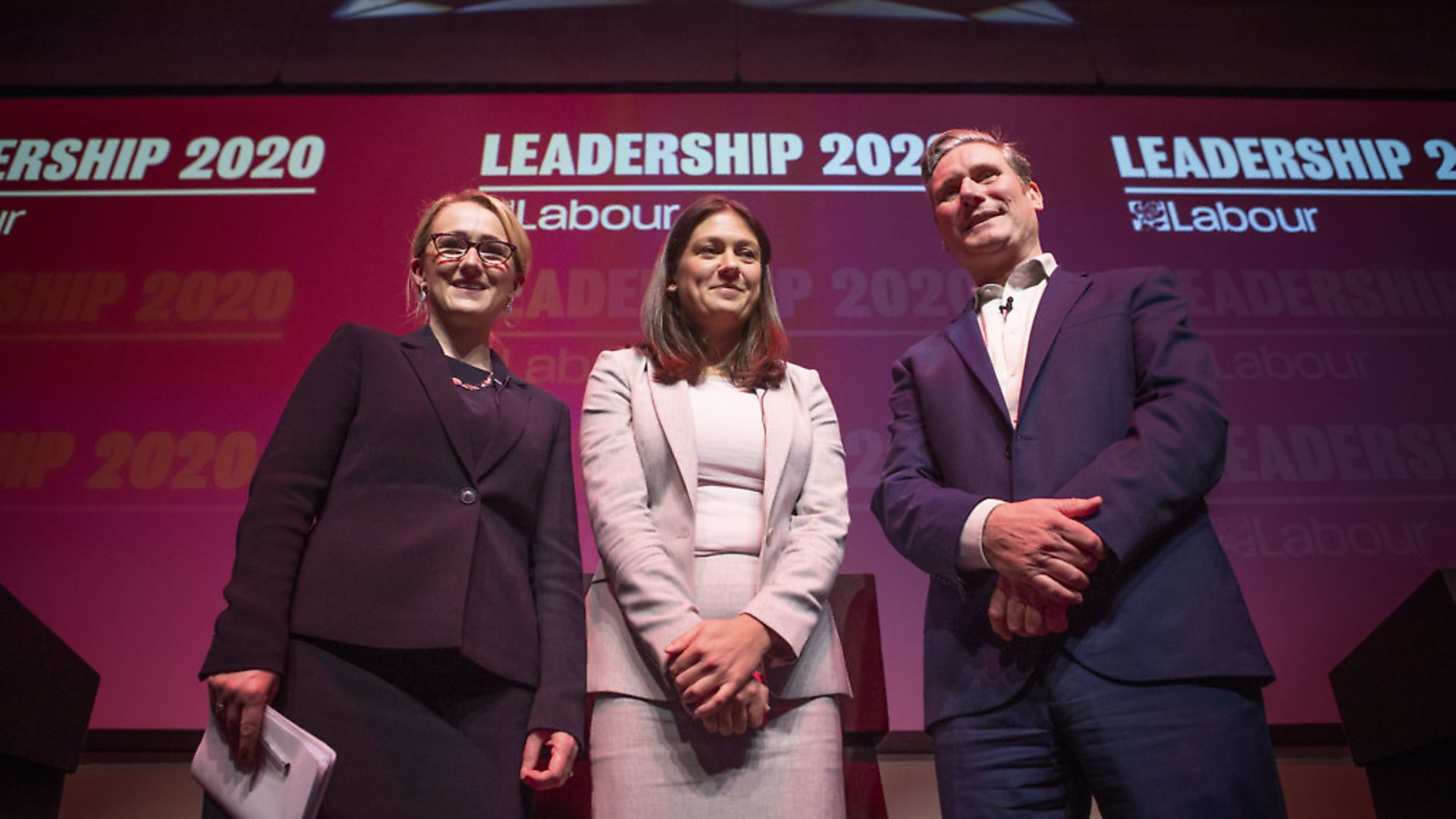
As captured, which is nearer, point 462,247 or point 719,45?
point 462,247

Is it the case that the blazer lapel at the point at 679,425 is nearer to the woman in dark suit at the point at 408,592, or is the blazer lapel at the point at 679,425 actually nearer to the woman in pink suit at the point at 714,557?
the woman in pink suit at the point at 714,557

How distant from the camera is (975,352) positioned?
6.06 feet

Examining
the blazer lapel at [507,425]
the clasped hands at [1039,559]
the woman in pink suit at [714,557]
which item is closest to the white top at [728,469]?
the woman in pink suit at [714,557]

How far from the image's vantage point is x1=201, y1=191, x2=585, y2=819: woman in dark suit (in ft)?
4.76

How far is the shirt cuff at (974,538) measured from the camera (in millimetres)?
1589

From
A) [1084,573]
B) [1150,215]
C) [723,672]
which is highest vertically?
[1150,215]

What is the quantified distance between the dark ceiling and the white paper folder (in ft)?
9.83

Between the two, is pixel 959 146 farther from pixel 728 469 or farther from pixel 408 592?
pixel 408 592

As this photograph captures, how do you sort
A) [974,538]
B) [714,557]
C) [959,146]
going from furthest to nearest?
[959,146] → [714,557] → [974,538]

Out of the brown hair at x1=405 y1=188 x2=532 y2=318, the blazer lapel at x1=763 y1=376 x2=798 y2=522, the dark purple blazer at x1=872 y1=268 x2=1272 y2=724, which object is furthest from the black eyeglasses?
the dark purple blazer at x1=872 y1=268 x2=1272 y2=724

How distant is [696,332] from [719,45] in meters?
2.31

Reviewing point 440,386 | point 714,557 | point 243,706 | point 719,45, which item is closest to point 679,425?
point 714,557

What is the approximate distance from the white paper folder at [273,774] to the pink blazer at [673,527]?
1.53 ft

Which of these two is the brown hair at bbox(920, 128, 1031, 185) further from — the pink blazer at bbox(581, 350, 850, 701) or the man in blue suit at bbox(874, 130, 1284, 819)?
the pink blazer at bbox(581, 350, 850, 701)
